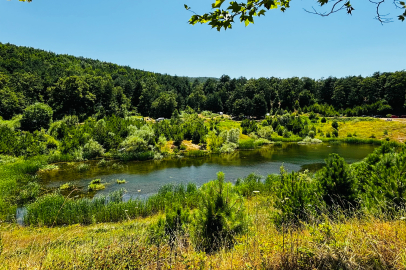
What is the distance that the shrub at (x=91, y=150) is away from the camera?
33.3 meters

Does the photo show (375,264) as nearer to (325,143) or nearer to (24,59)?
(325,143)

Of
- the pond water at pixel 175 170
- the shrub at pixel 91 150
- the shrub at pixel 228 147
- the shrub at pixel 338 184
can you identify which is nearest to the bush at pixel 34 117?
the shrub at pixel 91 150

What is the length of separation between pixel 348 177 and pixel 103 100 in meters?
78.9

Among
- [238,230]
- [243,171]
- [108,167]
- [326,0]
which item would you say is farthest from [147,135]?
[326,0]

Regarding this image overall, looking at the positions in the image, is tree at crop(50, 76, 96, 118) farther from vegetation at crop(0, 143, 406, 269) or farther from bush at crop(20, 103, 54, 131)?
vegetation at crop(0, 143, 406, 269)

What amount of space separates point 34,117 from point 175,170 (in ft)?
128

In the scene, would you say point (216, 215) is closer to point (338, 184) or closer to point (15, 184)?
point (338, 184)

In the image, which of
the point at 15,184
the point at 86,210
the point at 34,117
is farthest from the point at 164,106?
the point at 86,210

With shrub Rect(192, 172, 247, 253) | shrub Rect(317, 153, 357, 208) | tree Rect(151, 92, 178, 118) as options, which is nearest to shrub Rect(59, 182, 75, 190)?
shrub Rect(192, 172, 247, 253)

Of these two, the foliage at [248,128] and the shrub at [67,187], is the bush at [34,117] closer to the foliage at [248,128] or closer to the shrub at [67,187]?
the shrub at [67,187]

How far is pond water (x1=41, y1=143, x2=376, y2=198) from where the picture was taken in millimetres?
22141

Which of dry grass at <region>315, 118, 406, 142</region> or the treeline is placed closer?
the treeline

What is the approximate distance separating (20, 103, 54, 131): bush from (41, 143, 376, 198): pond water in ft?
86.9

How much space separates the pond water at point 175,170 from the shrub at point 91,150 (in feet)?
8.20
